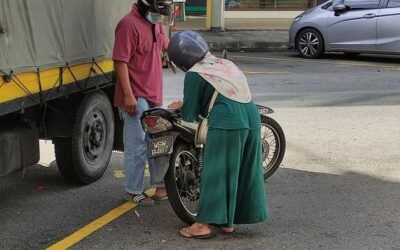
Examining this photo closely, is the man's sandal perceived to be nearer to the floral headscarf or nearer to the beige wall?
the floral headscarf

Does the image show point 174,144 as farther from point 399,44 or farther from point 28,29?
point 399,44

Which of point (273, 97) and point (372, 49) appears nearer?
point (273, 97)

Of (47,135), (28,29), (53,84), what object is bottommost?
(47,135)

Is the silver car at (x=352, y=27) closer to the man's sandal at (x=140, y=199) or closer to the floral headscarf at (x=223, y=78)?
the man's sandal at (x=140, y=199)

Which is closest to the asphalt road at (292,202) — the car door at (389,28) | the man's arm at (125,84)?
the man's arm at (125,84)

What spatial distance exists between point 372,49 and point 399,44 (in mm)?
600

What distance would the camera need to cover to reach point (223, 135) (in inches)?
164

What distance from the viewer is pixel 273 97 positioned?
32.2 ft

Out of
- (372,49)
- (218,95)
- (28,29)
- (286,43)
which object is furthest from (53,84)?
(286,43)

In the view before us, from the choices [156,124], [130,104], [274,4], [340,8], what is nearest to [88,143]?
[130,104]

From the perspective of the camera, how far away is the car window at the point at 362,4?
46.4 feet

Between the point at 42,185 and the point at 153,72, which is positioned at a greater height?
the point at 153,72

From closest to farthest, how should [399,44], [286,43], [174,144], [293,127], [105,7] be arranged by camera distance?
[174,144] < [105,7] < [293,127] < [399,44] < [286,43]

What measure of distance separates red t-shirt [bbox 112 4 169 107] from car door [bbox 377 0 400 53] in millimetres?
9972
